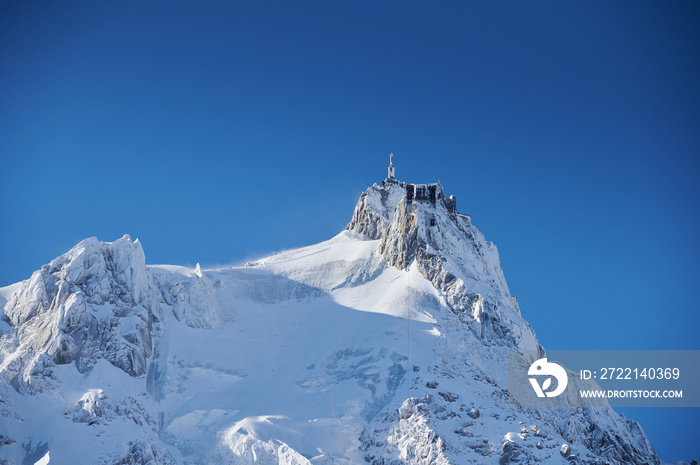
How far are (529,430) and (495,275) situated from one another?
59.3 meters

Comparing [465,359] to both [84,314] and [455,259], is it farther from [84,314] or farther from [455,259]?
[84,314]

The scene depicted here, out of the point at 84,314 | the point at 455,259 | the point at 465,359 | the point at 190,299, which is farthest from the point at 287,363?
the point at 455,259

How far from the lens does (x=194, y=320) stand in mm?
157875

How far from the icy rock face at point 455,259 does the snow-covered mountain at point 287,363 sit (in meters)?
0.46

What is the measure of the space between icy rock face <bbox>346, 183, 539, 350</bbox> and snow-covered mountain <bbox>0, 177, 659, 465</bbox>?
0.46 meters

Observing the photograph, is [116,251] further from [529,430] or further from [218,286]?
[529,430]

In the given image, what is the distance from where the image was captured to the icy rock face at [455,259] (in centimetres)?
15162

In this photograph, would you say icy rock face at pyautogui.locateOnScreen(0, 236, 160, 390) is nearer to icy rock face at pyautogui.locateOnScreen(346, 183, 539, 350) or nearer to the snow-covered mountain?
the snow-covered mountain

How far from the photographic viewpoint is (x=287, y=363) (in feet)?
500

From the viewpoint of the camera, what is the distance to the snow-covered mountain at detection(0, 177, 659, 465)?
12169 cm

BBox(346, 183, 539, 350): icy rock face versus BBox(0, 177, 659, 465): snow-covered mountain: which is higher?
BBox(346, 183, 539, 350): icy rock face

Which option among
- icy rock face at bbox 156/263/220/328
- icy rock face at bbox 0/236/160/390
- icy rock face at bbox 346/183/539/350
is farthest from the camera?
icy rock face at bbox 156/263/220/328

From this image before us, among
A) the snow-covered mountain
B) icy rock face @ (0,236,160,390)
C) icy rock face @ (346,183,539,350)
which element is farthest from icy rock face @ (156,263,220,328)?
icy rock face @ (346,183,539,350)

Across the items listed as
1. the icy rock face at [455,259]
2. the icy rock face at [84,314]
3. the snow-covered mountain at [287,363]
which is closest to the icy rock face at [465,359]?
the icy rock face at [455,259]
